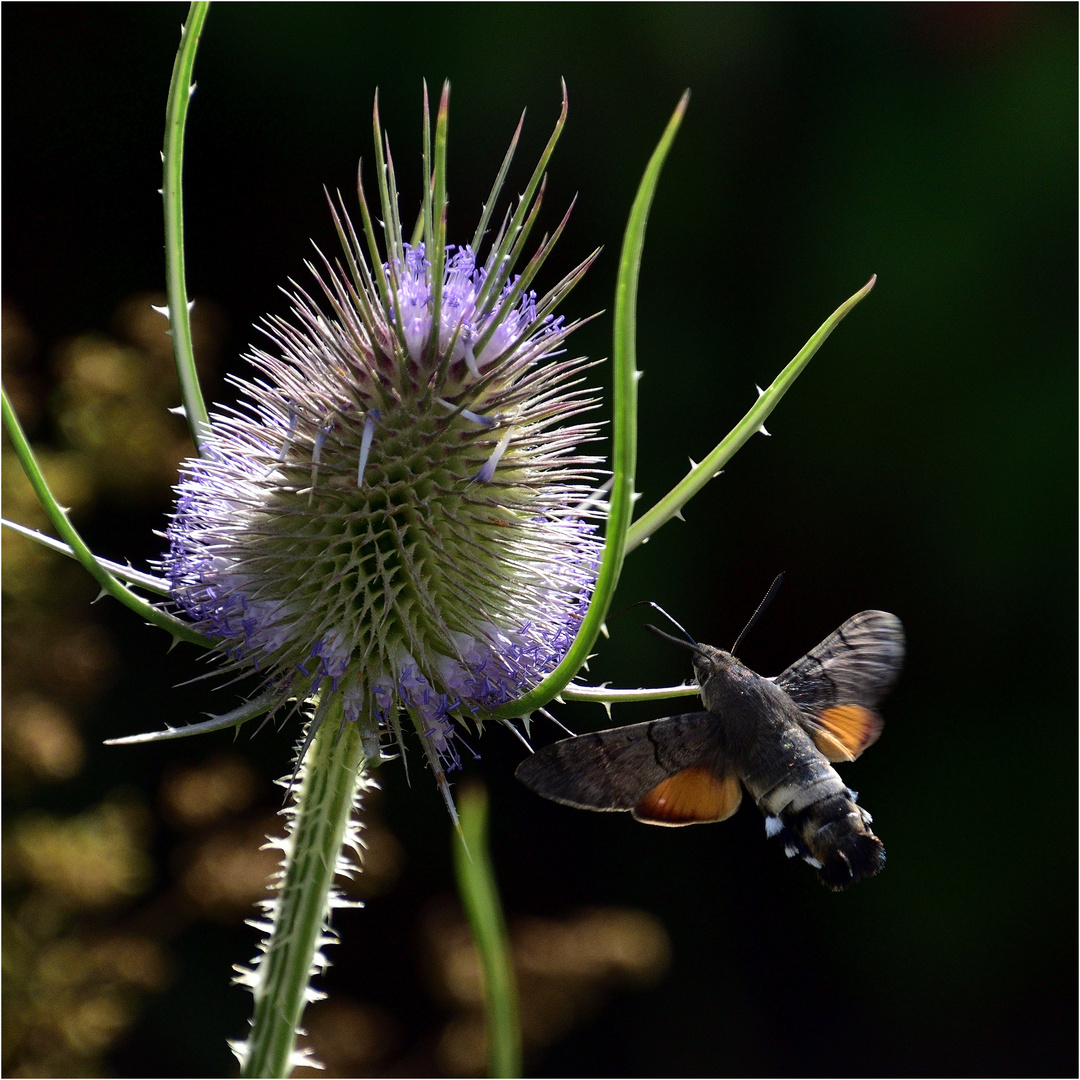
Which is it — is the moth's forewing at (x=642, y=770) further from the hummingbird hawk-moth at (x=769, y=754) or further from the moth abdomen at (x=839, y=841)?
the moth abdomen at (x=839, y=841)

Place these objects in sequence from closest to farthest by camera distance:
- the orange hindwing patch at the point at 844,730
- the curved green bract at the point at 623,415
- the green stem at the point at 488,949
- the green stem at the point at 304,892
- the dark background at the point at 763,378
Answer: the curved green bract at the point at 623,415
the green stem at the point at 488,949
the green stem at the point at 304,892
the orange hindwing patch at the point at 844,730
the dark background at the point at 763,378

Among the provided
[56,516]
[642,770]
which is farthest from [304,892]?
[56,516]

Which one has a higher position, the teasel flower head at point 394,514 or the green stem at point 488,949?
the teasel flower head at point 394,514

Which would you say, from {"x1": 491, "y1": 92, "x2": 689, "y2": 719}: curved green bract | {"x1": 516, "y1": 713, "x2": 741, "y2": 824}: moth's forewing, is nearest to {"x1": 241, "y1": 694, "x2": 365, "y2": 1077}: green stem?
{"x1": 516, "y1": 713, "x2": 741, "y2": 824}: moth's forewing

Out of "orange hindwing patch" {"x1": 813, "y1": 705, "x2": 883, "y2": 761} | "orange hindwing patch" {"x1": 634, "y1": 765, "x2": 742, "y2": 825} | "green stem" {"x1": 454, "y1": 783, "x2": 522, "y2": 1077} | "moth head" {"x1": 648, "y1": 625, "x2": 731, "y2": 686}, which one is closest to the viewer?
"green stem" {"x1": 454, "y1": 783, "x2": 522, "y2": 1077}

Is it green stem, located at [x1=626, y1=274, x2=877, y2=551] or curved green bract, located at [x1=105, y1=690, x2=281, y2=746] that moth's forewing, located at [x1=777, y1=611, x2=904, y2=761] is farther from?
curved green bract, located at [x1=105, y1=690, x2=281, y2=746]

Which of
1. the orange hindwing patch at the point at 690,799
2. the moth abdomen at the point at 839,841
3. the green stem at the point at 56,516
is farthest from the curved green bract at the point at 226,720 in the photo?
the moth abdomen at the point at 839,841

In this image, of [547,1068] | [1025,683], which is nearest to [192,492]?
[547,1068]

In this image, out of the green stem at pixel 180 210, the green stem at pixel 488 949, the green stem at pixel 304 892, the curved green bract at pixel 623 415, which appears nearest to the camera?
the curved green bract at pixel 623 415

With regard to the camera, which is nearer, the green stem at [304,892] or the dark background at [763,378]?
the green stem at [304,892]
